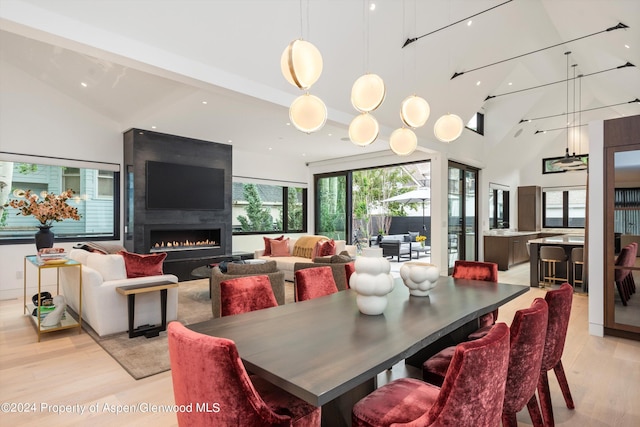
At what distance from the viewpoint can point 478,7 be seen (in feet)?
15.7

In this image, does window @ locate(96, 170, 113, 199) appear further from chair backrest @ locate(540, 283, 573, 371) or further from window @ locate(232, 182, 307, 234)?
chair backrest @ locate(540, 283, 573, 371)

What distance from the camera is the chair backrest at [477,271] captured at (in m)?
3.19

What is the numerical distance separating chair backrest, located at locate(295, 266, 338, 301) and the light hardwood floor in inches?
34.7

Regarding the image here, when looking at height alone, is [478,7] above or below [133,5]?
above

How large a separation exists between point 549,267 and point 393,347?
20.4 ft

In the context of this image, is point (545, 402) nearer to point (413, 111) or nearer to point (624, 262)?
point (413, 111)

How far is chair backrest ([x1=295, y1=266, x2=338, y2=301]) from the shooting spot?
107 inches

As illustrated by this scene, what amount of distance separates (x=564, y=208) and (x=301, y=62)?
36.1 feet

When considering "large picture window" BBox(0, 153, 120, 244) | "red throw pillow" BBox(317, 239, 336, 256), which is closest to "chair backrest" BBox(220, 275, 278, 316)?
"red throw pillow" BBox(317, 239, 336, 256)

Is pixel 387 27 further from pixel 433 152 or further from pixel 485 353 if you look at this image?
pixel 485 353

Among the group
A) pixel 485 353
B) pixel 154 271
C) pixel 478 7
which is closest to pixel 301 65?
pixel 485 353

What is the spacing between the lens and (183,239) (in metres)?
7.20

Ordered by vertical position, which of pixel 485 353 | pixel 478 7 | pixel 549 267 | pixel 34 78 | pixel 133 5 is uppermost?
pixel 478 7

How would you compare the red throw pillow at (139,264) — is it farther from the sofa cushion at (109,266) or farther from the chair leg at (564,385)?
the chair leg at (564,385)
